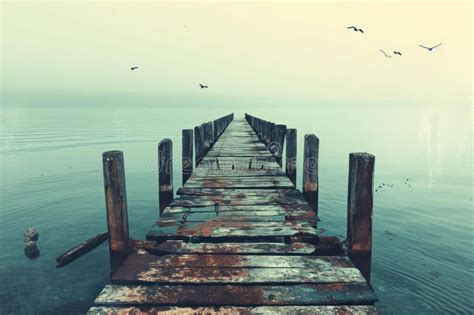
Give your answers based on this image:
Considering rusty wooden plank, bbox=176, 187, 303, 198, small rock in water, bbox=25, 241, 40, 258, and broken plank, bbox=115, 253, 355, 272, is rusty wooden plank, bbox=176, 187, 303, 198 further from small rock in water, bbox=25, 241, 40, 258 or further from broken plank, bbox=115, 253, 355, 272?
small rock in water, bbox=25, 241, 40, 258

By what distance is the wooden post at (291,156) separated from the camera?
366 inches

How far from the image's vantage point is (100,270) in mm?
8109

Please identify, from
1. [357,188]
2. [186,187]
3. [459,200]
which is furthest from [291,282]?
[459,200]

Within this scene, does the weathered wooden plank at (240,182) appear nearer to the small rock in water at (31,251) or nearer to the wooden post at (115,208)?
the wooden post at (115,208)

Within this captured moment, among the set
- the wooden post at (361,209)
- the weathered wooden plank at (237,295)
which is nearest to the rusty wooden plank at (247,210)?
the wooden post at (361,209)

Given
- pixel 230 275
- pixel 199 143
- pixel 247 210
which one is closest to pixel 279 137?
pixel 199 143

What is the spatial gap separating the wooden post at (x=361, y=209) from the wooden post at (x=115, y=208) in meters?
2.78

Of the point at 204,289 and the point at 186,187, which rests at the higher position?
the point at 186,187

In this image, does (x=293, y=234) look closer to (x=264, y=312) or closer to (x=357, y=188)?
(x=357, y=188)

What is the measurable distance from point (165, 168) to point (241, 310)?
462 centimetres

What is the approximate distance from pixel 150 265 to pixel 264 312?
143 centimetres

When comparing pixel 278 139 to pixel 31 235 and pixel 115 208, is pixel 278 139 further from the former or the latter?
pixel 115 208

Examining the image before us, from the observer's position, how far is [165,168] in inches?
277

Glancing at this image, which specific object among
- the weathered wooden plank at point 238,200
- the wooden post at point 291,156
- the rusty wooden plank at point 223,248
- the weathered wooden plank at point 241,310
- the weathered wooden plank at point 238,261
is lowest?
the weathered wooden plank at point 241,310
